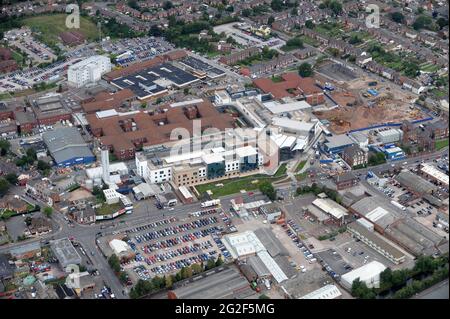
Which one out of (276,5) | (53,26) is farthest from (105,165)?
(276,5)

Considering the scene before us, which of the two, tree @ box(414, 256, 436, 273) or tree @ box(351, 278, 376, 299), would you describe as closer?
tree @ box(351, 278, 376, 299)

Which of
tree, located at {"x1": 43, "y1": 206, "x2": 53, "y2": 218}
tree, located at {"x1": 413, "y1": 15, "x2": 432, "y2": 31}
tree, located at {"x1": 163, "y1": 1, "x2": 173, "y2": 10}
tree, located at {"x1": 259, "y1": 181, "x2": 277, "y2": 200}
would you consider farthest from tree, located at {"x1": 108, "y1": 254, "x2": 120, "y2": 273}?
tree, located at {"x1": 413, "y1": 15, "x2": 432, "y2": 31}

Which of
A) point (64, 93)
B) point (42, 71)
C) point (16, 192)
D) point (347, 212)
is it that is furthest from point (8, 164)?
point (347, 212)

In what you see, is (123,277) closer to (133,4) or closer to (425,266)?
(425,266)

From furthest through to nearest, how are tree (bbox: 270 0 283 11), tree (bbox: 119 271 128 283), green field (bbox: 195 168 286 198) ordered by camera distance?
tree (bbox: 270 0 283 11) → green field (bbox: 195 168 286 198) → tree (bbox: 119 271 128 283)

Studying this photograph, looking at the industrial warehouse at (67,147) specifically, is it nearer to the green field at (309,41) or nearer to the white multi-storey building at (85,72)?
the white multi-storey building at (85,72)

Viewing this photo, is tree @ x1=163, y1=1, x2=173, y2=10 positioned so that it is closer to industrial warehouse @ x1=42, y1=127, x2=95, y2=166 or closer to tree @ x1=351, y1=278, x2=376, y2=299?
industrial warehouse @ x1=42, y1=127, x2=95, y2=166
